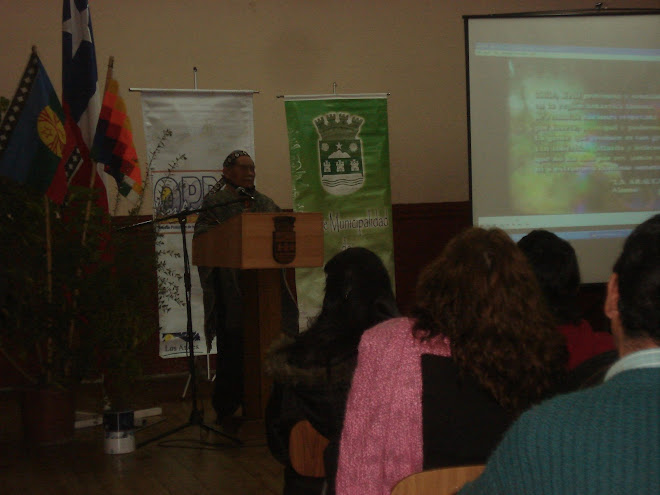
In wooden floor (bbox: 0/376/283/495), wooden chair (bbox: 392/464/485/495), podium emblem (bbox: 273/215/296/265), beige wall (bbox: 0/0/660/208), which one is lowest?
wooden floor (bbox: 0/376/283/495)

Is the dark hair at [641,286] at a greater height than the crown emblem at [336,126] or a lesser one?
lesser

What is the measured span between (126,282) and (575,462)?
4.22 meters

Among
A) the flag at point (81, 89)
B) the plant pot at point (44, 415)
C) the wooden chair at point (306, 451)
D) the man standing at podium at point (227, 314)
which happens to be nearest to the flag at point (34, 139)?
the flag at point (81, 89)

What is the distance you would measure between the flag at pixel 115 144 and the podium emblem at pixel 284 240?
133 cm

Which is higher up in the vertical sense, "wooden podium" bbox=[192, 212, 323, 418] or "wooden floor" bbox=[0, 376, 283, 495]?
"wooden podium" bbox=[192, 212, 323, 418]

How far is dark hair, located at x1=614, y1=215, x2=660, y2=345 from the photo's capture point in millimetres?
962

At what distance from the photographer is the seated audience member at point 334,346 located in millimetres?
2334

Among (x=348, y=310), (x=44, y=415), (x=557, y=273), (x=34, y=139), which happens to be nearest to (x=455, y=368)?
(x=348, y=310)

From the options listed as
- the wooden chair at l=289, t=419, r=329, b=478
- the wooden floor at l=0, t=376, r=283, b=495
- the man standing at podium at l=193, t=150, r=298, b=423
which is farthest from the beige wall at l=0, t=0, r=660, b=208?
the wooden chair at l=289, t=419, r=329, b=478

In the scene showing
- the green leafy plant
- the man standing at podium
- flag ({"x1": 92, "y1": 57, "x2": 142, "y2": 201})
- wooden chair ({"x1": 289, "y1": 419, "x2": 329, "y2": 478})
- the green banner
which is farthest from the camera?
the green banner

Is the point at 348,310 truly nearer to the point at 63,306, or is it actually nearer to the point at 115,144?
the point at 63,306

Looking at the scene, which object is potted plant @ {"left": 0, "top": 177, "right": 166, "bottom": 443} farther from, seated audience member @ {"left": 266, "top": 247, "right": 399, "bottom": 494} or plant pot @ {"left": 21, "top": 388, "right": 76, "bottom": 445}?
seated audience member @ {"left": 266, "top": 247, "right": 399, "bottom": 494}

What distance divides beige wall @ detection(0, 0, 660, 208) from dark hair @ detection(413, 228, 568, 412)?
17.0 ft

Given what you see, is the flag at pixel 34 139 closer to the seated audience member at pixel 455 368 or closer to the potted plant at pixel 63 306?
the potted plant at pixel 63 306
